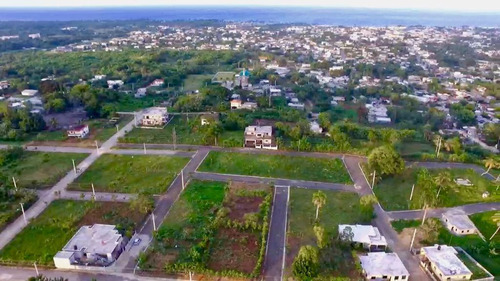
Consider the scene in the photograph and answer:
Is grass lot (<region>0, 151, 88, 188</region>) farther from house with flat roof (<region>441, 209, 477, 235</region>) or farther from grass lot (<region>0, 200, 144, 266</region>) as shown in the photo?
house with flat roof (<region>441, 209, 477, 235</region>)

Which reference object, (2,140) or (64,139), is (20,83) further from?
(64,139)

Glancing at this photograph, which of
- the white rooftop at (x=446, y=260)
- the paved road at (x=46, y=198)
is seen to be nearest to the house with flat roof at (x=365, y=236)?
the white rooftop at (x=446, y=260)

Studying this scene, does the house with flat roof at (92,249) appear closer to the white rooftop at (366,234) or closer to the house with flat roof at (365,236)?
the house with flat roof at (365,236)

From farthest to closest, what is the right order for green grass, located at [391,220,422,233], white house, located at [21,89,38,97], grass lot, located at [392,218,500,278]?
white house, located at [21,89,38,97] < green grass, located at [391,220,422,233] < grass lot, located at [392,218,500,278]

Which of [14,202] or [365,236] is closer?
[365,236]

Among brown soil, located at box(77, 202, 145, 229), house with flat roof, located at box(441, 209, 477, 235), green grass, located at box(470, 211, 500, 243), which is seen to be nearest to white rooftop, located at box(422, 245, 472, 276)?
house with flat roof, located at box(441, 209, 477, 235)

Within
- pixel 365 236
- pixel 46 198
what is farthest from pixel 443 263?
pixel 46 198

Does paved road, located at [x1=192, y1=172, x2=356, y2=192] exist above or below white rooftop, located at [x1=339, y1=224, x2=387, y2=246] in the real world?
below

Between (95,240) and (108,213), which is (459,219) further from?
(108,213)
